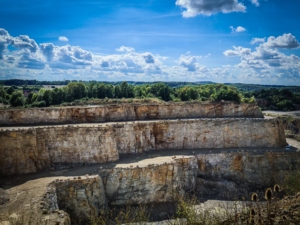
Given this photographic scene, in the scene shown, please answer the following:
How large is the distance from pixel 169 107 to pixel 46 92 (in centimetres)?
2401

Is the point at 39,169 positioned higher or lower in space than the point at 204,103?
lower

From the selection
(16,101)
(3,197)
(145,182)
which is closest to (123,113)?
(145,182)

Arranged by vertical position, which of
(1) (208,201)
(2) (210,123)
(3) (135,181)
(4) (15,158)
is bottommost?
(1) (208,201)

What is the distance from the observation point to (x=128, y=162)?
2498 cm

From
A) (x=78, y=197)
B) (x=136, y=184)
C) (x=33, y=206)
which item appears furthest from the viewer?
(x=136, y=184)

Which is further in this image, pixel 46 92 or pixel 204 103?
pixel 46 92

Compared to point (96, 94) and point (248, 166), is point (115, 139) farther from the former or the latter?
point (96, 94)

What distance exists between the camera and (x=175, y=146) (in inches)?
1201

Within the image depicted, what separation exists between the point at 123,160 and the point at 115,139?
2218 mm

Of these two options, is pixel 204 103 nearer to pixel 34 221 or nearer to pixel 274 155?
pixel 274 155

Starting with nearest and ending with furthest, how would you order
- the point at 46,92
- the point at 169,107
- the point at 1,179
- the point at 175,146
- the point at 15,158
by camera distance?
the point at 1,179 < the point at 15,158 < the point at 175,146 < the point at 169,107 < the point at 46,92

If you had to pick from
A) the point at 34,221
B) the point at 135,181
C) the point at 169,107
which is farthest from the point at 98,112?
the point at 34,221

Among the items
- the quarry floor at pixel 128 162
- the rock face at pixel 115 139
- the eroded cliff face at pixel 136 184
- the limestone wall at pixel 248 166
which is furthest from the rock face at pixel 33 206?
the limestone wall at pixel 248 166

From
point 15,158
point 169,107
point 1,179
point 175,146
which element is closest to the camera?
point 1,179
